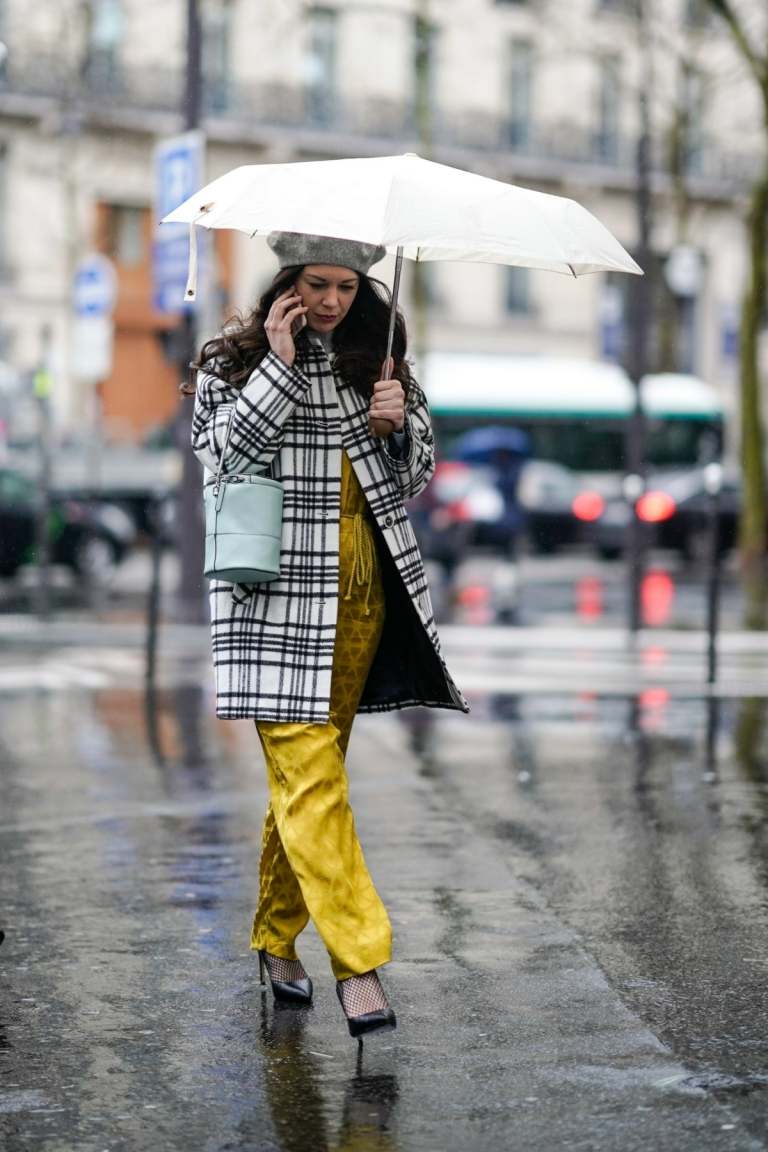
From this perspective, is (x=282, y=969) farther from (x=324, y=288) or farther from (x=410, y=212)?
(x=410, y=212)

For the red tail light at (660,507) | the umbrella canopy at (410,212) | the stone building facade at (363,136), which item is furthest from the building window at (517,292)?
the umbrella canopy at (410,212)

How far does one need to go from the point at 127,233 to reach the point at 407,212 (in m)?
44.8

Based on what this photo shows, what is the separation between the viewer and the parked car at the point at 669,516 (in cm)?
3466

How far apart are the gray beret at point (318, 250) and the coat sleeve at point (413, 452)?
372 mm

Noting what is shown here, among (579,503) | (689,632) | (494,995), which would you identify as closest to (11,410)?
(579,503)

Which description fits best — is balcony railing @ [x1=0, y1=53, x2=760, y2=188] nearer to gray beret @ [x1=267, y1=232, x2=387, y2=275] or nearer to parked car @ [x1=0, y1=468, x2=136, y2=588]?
parked car @ [x1=0, y1=468, x2=136, y2=588]

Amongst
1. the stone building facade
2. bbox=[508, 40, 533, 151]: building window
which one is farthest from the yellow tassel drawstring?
bbox=[508, 40, 533, 151]: building window

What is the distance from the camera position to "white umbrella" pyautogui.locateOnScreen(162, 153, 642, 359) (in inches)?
200

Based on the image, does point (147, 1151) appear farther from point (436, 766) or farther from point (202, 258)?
point (202, 258)

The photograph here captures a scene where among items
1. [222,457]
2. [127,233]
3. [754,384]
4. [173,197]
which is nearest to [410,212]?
[222,457]

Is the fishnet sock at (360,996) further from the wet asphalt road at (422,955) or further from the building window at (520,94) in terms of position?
the building window at (520,94)

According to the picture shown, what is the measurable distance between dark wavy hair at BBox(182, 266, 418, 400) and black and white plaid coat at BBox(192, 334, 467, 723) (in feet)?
0.12

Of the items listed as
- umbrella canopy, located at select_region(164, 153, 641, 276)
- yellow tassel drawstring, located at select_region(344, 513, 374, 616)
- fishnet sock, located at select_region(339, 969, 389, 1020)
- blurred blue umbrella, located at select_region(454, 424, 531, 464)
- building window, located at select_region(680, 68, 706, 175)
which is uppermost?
building window, located at select_region(680, 68, 706, 175)

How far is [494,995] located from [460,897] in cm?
134
